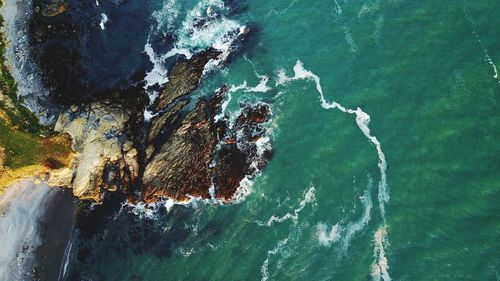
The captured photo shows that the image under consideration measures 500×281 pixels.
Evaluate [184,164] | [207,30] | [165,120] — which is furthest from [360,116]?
[165,120]

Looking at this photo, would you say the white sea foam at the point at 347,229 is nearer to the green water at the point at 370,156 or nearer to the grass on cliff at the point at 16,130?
the green water at the point at 370,156

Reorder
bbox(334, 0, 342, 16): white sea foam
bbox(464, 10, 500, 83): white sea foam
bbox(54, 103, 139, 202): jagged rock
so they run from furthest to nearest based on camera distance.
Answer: bbox(54, 103, 139, 202): jagged rock
bbox(334, 0, 342, 16): white sea foam
bbox(464, 10, 500, 83): white sea foam

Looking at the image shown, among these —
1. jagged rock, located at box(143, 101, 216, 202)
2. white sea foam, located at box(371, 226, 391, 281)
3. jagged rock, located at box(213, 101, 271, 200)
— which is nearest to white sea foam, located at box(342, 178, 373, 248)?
white sea foam, located at box(371, 226, 391, 281)

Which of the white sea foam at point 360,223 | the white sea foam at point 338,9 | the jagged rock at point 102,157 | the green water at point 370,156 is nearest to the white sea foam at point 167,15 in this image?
the green water at point 370,156

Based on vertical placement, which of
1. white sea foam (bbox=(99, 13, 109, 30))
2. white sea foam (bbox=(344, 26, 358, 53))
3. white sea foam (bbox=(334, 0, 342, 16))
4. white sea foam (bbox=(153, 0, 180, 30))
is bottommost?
white sea foam (bbox=(344, 26, 358, 53))

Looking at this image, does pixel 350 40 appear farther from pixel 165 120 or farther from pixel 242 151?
pixel 165 120

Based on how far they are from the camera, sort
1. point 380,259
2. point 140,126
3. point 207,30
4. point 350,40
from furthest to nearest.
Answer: point 207,30, point 140,126, point 350,40, point 380,259

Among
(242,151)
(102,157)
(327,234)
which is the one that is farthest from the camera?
(102,157)

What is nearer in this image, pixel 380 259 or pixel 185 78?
pixel 380 259

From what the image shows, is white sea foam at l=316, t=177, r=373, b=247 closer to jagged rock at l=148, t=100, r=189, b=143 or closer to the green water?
the green water
